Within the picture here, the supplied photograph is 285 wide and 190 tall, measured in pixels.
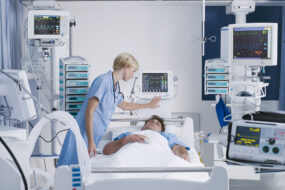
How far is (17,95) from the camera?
1.86 meters

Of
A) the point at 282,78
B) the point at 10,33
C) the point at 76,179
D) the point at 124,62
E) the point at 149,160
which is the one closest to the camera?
the point at 76,179

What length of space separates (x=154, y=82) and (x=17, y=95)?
1.71m

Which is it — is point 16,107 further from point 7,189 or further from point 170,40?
point 170,40

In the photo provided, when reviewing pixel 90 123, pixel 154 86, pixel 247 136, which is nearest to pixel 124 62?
pixel 90 123

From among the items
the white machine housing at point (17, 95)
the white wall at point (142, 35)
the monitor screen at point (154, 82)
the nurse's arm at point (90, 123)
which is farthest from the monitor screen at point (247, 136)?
the white wall at point (142, 35)

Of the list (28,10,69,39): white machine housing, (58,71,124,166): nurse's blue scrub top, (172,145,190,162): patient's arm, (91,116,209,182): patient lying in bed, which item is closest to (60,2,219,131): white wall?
(28,10,69,39): white machine housing

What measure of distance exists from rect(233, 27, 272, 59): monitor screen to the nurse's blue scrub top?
45.4 inches

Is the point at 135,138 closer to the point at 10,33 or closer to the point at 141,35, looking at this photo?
the point at 10,33

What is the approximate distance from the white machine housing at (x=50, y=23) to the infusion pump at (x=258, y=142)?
2.15 metres

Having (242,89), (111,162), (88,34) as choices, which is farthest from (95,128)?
(88,34)

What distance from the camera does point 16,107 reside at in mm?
1892

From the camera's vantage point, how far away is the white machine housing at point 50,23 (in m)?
3.42

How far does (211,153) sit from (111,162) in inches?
29.5

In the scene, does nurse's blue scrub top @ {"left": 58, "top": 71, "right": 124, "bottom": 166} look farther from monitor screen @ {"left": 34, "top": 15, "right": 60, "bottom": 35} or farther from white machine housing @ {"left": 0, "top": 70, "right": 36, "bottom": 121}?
monitor screen @ {"left": 34, "top": 15, "right": 60, "bottom": 35}
